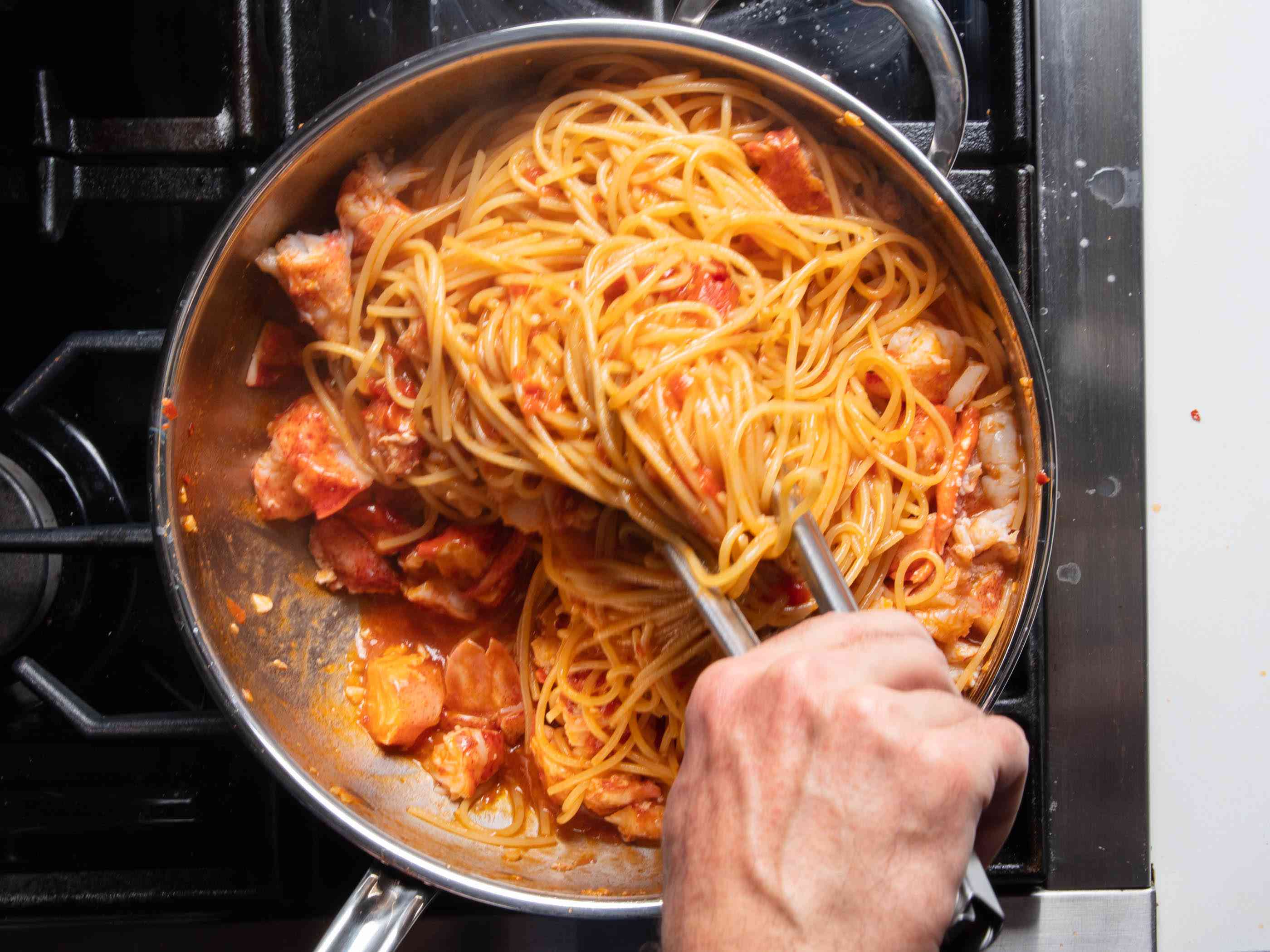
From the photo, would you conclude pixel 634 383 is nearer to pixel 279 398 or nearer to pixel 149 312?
pixel 279 398

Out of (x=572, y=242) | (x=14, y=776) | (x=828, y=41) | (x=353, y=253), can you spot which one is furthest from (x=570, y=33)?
(x=14, y=776)

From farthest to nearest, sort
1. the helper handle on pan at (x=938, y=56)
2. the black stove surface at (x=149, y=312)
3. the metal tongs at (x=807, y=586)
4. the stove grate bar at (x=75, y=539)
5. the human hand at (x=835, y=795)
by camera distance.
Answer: the black stove surface at (x=149, y=312) < the stove grate bar at (x=75, y=539) < the helper handle on pan at (x=938, y=56) < the metal tongs at (x=807, y=586) < the human hand at (x=835, y=795)

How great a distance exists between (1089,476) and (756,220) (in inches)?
33.6

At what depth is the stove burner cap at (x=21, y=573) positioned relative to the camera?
170cm

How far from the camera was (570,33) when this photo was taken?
4.36 feet

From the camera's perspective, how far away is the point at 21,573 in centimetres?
170

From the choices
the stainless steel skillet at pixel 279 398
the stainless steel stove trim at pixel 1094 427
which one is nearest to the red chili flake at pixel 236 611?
the stainless steel skillet at pixel 279 398

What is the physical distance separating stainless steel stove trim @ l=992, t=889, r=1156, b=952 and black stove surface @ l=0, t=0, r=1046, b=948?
0.23ft

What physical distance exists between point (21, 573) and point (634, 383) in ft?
4.19

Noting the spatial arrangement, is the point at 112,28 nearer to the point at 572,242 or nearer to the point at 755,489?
the point at 572,242

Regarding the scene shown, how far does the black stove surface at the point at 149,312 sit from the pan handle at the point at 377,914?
336 mm

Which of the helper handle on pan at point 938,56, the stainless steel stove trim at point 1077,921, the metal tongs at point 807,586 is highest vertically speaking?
the helper handle on pan at point 938,56

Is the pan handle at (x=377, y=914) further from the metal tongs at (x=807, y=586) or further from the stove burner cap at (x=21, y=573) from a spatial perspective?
the stove burner cap at (x=21, y=573)

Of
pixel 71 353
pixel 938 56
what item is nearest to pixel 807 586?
pixel 938 56
